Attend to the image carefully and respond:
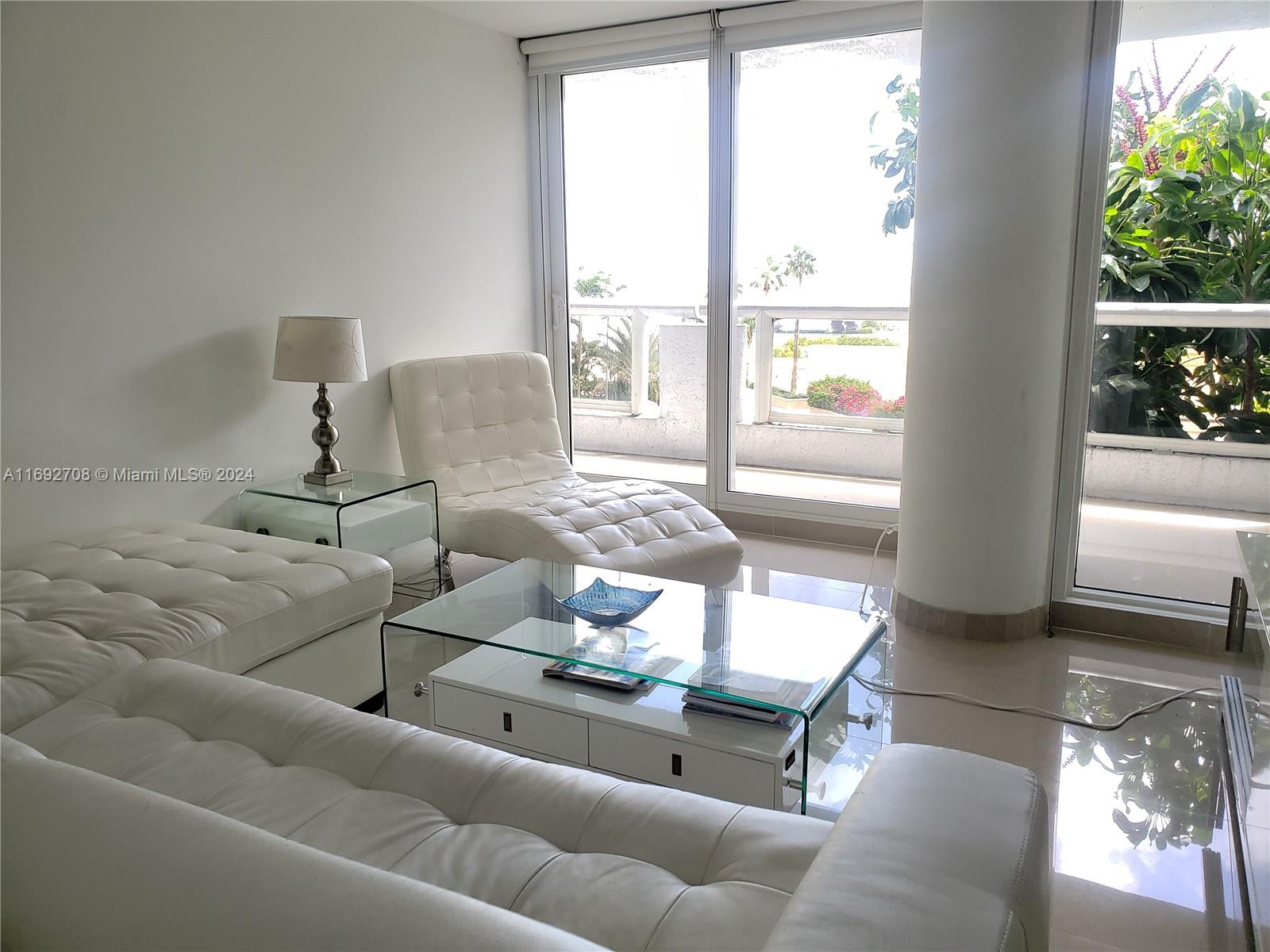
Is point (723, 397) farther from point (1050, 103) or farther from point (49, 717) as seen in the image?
point (49, 717)

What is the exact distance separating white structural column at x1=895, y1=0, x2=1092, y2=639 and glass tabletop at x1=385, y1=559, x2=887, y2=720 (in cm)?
102

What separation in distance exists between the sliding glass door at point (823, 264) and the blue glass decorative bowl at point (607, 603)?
2102mm

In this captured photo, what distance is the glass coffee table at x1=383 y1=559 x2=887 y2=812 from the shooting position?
6.38ft

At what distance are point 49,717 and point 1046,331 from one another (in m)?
2.98

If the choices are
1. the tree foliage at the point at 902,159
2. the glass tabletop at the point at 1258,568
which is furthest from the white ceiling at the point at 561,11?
the glass tabletop at the point at 1258,568

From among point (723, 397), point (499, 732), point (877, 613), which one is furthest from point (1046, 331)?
point (499, 732)

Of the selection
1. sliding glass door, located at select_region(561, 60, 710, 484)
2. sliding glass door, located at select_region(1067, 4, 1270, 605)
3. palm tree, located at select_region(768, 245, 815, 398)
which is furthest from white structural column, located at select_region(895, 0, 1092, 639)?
sliding glass door, located at select_region(561, 60, 710, 484)

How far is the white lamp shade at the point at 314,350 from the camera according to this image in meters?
3.36

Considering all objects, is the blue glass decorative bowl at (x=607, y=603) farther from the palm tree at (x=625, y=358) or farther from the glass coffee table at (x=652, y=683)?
the palm tree at (x=625, y=358)

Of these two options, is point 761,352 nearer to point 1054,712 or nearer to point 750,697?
point 1054,712

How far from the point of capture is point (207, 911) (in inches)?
34.8

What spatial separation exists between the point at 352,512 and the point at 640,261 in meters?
2.16

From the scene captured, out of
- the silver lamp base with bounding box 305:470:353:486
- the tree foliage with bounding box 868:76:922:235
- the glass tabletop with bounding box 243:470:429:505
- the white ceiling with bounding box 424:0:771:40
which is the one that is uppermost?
the white ceiling with bounding box 424:0:771:40

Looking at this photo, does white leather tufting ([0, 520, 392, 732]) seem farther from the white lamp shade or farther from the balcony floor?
the balcony floor
